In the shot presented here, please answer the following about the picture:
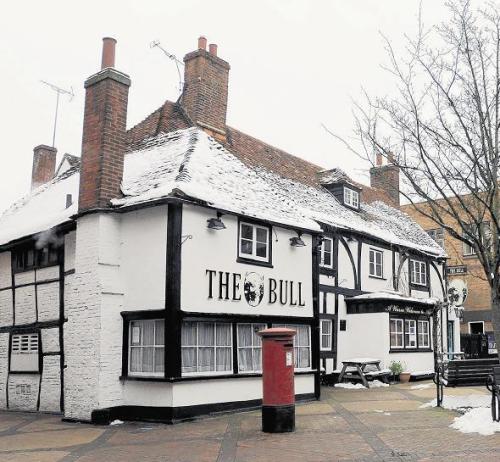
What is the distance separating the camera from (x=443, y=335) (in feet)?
79.5

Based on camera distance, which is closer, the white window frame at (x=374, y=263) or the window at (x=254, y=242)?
the window at (x=254, y=242)

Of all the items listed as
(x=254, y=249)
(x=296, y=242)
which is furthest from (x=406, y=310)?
(x=254, y=249)

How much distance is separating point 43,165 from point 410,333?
15.6 metres

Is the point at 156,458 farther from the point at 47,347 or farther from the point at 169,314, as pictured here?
the point at 47,347

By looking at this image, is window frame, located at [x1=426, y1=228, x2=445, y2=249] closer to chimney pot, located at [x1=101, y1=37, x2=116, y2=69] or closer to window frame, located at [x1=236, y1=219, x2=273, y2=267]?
window frame, located at [x1=236, y1=219, x2=273, y2=267]

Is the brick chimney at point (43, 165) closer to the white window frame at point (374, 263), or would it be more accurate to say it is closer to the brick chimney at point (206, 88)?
the brick chimney at point (206, 88)

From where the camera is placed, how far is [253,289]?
42.4 ft

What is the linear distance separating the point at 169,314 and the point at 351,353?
9565 millimetres

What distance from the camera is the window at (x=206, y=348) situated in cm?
1148

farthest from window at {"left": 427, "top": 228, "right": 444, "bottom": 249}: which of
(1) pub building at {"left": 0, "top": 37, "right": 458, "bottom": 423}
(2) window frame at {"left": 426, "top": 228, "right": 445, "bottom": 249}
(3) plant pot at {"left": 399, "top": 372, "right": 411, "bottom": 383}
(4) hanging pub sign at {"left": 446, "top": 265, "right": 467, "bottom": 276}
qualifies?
(1) pub building at {"left": 0, "top": 37, "right": 458, "bottom": 423}

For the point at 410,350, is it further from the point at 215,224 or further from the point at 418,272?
the point at 215,224

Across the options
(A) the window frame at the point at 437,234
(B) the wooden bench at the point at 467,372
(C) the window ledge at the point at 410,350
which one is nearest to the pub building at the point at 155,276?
(C) the window ledge at the point at 410,350

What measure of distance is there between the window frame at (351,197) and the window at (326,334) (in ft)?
17.6

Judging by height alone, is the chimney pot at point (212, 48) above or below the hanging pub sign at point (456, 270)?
above
